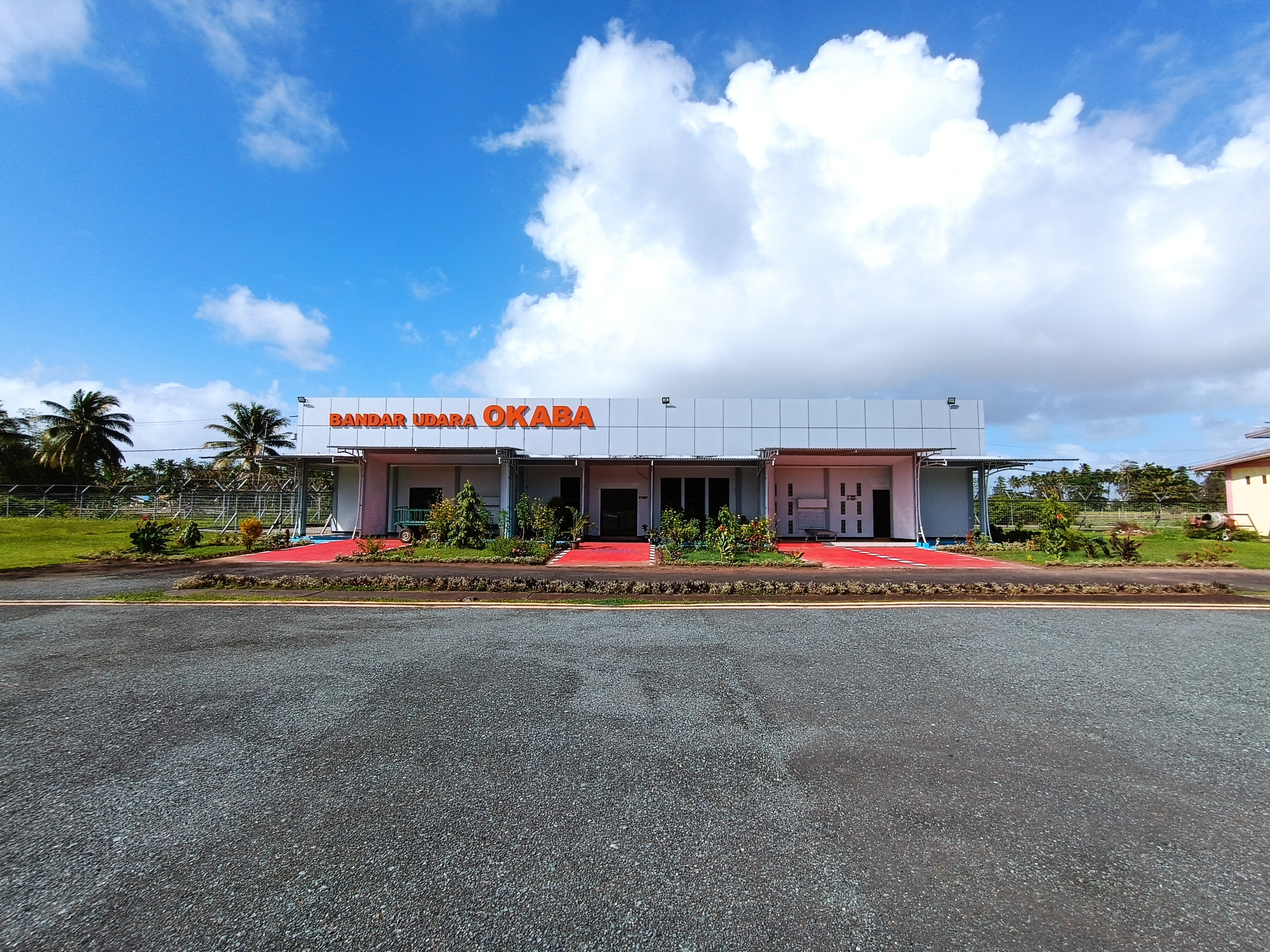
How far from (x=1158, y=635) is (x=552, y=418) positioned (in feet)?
64.6

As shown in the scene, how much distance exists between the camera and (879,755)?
3.35 meters

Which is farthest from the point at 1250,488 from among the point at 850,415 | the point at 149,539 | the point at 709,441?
the point at 149,539

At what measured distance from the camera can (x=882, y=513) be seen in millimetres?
24547

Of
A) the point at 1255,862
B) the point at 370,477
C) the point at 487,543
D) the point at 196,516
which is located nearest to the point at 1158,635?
→ the point at 1255,862

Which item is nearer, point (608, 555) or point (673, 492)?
point (608, 555)

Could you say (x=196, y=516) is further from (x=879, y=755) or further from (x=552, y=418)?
(x=879, y=755)

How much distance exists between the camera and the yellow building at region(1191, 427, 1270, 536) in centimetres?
2594

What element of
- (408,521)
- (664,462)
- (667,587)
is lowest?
(667,587)

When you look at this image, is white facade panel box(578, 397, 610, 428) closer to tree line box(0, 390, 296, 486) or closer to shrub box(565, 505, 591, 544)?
shrub box(565, 505, 591, 544)

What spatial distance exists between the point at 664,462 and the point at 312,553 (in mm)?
12303

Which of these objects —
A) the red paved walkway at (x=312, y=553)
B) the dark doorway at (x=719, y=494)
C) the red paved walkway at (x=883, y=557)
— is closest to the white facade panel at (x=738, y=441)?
the dark doorway at (x=719, y=494)

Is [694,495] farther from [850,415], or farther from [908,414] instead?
[908,414]

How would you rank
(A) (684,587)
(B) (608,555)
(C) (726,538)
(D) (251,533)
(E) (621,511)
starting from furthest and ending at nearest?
1. (E) (621,511)
2. (D) (251,533)
3. (B) (608,555)
4. (C) (726,538)
5. (A) (684,587)

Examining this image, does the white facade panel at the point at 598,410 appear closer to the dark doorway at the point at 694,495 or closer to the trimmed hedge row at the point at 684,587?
the dark doorway at the point at 694,495
